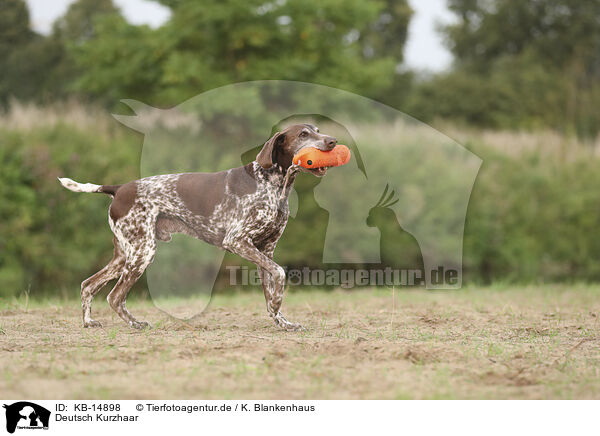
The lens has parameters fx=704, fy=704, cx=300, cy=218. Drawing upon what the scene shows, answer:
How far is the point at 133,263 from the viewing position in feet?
21.1

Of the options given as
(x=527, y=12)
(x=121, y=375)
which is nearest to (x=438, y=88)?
(x=527, y=12)

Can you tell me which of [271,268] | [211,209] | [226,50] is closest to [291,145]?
[211,209]

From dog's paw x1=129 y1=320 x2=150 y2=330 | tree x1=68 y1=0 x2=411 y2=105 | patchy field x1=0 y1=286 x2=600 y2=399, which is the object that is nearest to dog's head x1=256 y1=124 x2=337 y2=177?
patchy field x1=0 y1=286 x2=600 y2=399

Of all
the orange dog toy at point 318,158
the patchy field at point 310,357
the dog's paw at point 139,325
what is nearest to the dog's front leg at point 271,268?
the patchy field at point 310,357

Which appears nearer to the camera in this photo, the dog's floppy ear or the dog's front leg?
the dog's front leg

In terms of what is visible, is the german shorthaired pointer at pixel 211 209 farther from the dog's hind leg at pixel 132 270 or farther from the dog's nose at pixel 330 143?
the dog's nose at pixel 330 143

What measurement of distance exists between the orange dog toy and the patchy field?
1479 mm

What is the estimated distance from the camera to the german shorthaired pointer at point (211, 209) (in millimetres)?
6391

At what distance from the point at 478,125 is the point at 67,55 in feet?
57.0

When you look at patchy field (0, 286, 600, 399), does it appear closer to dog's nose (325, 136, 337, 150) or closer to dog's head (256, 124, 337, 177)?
dog's head (256, 124, 337, 177)

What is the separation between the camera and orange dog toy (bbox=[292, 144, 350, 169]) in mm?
6168

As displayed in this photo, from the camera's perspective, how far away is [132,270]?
6438mm

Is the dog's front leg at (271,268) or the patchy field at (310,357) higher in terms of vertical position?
the dog's front leg at (271,268)

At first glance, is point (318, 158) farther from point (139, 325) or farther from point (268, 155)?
point (139, 325)
